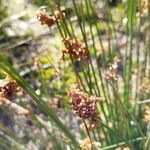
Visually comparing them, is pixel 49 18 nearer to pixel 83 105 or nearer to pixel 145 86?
pixel 83 105

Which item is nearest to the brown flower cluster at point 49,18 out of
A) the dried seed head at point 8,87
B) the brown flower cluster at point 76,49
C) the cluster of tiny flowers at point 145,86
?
the brown flower cluster at point 76,49

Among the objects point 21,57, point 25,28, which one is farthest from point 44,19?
point 25,28

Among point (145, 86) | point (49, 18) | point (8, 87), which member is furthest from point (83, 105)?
point (145, 86)

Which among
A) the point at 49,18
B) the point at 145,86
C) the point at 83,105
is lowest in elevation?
the point at 145,86

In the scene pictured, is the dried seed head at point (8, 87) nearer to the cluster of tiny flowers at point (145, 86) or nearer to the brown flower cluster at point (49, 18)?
the brown flower cluster at point (49, 18)

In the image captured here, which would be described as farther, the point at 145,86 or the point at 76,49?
the point at 145,86

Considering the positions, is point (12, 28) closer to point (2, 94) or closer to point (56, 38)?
point (56, 38)

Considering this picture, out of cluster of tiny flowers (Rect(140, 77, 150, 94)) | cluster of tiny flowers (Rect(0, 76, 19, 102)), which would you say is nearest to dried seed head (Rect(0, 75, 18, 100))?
cluster of tiny flowers (Rect(0, 76, 19, 102))

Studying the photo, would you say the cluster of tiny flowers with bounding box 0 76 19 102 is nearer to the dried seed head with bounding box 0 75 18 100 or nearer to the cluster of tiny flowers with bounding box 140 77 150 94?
the dried seed head with bounding box 0 75 18 100
